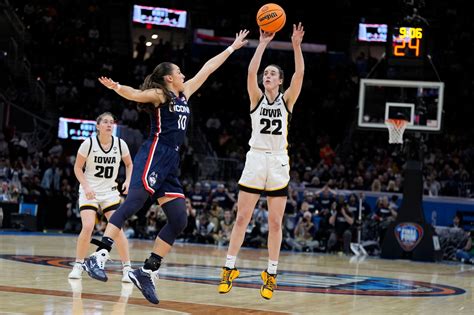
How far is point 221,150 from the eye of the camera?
28828 mm

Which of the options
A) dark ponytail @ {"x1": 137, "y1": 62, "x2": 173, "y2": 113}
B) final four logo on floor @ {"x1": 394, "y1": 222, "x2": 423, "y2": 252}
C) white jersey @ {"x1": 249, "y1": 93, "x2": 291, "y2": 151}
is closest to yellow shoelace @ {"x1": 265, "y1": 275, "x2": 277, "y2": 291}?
white jersey @ {"x1": 249, "y1": 93, "x2": 291, "y2": 151}

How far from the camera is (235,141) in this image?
2888cm

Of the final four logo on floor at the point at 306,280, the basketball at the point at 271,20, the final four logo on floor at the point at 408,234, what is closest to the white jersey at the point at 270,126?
the basketball at the point at 271,20

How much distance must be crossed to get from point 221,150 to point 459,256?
10667 mm

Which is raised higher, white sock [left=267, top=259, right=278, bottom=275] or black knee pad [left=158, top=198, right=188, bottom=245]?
black knee pad [left=158, top=198, right=188, bottom=245]

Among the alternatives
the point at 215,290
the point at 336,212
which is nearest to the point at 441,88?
the point at 336,212

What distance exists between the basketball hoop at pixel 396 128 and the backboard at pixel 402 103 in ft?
0.35

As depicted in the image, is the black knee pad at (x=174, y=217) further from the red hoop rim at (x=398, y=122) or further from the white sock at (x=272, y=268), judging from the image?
the red hoop rim at (x=398, y=122)

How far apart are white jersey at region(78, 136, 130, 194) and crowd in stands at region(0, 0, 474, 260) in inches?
420

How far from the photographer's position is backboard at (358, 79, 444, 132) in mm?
19219

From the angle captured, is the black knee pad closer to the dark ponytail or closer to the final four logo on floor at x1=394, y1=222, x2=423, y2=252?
the dark ponytail

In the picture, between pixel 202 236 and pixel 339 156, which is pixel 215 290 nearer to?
pixel 202 236

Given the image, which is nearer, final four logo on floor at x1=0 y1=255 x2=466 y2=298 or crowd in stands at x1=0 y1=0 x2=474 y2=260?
final four logo on floor at x1=0 y1=255 x2=466 y2=298

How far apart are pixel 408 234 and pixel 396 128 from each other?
242 centimetres
